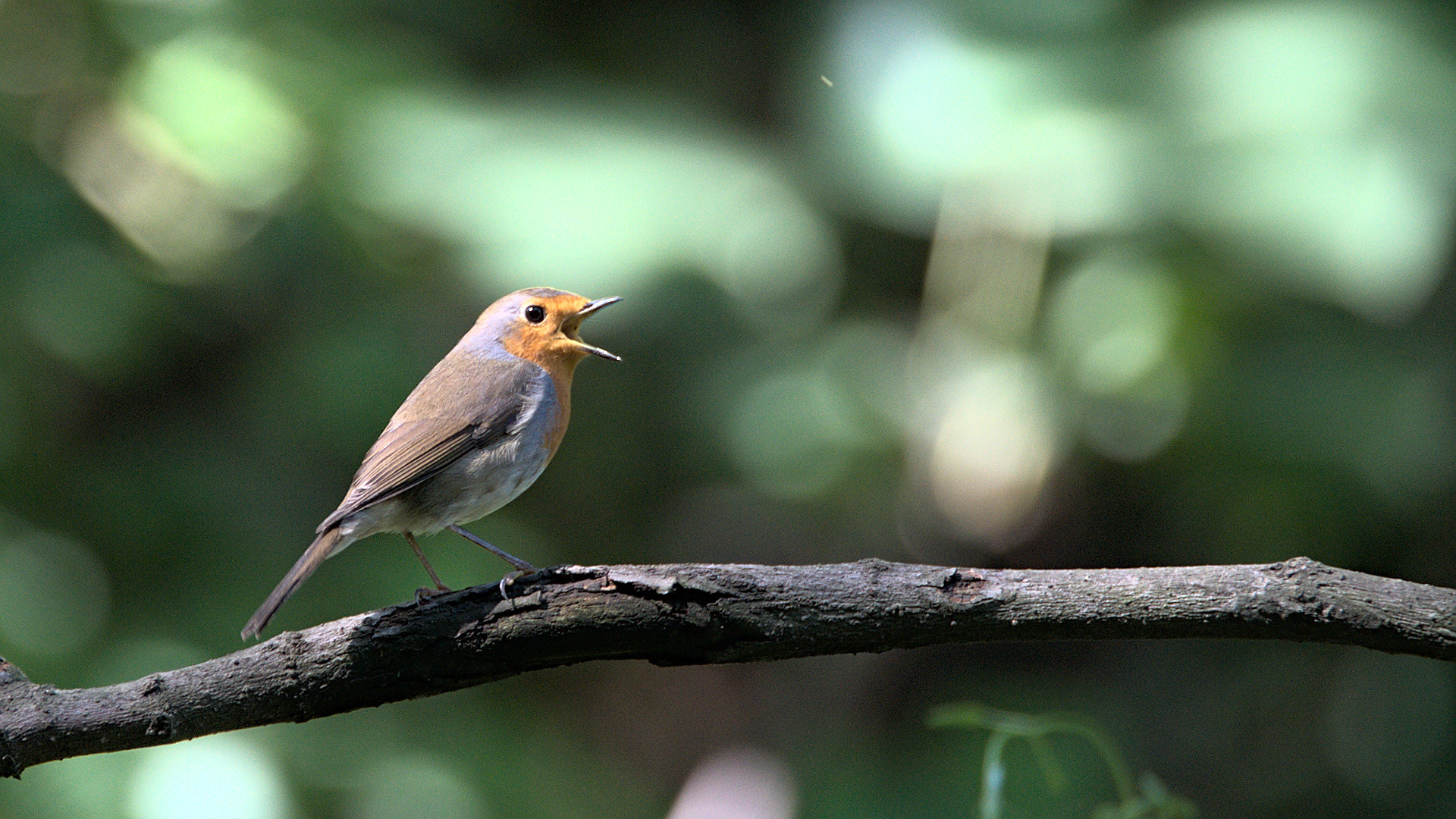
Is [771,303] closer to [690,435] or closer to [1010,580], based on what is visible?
[690,435]

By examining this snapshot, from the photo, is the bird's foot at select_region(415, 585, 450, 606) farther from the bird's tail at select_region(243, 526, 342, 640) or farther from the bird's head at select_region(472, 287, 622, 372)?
the bird's head at select_region(472, 287, 622, 372)

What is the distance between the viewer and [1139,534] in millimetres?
4977

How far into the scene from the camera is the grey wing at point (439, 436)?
272cm

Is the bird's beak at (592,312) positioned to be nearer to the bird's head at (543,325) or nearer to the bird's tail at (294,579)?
the bird's head at (543,325)

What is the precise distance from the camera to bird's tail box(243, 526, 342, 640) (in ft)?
7.77

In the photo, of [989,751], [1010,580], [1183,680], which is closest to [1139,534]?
[1183,680]

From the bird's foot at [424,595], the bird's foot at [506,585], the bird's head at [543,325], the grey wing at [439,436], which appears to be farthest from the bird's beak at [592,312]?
the bird's foot at [506,585]

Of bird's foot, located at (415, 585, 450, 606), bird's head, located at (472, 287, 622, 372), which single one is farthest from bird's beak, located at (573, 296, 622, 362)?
bird's foot, located at (415, 585, 450, 606)

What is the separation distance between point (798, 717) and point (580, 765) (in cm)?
104

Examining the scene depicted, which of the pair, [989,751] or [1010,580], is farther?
[989,751]

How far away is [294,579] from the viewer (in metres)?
2.48

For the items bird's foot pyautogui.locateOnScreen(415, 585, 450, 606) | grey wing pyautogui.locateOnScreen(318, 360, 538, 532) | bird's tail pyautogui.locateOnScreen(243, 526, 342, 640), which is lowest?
bird's tail pyautogui.locateOnScreen(243, 526, 342, 640)

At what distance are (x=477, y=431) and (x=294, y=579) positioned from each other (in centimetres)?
58

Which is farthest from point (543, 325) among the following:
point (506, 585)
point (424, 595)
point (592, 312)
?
point (506, 585)
